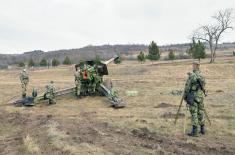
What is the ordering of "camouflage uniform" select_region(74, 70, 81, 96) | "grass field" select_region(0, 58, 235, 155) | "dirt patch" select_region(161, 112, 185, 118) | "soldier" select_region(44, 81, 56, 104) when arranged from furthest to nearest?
A: "camouflage uniform" select_region(74, 70, 81, 96)
"soldier" select_region(44, 81, 56, 104)
"dirt patch" select_region(161, 112, 185, 118)
"grass field" select_region(0, 58, 235, 155)

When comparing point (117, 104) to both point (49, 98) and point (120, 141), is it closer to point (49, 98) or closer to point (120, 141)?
point (49, 98)

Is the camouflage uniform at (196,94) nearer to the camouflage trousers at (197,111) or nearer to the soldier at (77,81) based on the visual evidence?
the camouflage trousers at (197,111)

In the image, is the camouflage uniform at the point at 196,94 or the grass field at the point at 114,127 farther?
the camouflage uniform at the point at 196,94

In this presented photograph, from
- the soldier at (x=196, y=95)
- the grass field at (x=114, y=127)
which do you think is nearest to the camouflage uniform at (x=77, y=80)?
the grass field at (x=114, y=127)

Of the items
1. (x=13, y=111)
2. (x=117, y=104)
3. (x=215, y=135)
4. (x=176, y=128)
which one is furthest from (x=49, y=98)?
(x=215, y=135)

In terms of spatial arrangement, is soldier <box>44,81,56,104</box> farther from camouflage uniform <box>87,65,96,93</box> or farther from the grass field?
camouflage uniform <box>87,65,96,93</box>

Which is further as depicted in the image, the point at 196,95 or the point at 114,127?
the point at 114,127

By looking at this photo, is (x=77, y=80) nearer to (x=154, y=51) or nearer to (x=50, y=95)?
(x=50, y=95)

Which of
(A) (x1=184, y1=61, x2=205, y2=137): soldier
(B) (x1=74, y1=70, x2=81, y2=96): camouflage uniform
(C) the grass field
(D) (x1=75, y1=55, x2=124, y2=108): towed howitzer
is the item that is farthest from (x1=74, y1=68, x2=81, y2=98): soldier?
(A) (x1=184, y1=61, x2=205, y2=137): soldier

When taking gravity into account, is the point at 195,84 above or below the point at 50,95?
above

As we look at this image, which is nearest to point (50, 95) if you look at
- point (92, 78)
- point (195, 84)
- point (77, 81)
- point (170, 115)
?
point (77, 81)

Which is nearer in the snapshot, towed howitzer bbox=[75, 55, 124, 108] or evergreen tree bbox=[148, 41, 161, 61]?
towed howitzer bbox=[75, 55, 124, 108]

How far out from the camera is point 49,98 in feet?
75.8

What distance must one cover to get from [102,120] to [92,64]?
8365mm
